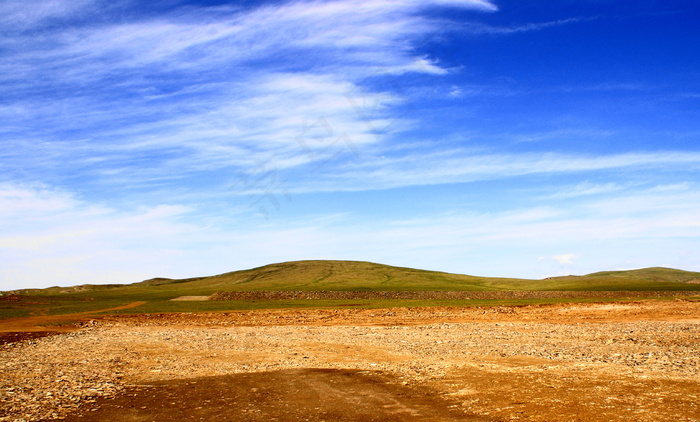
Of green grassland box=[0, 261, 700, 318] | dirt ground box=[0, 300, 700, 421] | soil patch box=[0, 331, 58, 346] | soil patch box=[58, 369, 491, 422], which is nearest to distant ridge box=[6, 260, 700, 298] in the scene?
green grassland box=[0, 261, 700, 318]

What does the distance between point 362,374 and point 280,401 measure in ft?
16.7

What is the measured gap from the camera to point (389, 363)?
72.4 feet

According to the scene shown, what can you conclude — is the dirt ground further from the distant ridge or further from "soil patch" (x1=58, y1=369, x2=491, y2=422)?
the distant ridge

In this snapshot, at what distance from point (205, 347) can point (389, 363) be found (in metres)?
11.8

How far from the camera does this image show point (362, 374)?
19.5 m

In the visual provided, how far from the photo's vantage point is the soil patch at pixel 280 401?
43.9 ft

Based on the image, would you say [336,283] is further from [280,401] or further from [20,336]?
[280,401]

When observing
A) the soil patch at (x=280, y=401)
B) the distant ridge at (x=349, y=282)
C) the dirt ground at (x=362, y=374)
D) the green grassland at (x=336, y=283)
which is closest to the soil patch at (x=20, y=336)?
the dirt ground at (x=362, y=374)

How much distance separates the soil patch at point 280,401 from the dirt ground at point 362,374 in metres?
0.05

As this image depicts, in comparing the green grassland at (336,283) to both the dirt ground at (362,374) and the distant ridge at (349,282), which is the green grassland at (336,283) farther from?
the dirt ground at (362,374)

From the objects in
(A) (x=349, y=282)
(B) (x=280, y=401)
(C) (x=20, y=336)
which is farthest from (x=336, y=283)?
(B) (x=280, y=401)

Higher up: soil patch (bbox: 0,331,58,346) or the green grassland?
the green grassland

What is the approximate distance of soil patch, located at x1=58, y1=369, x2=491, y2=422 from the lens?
1338 cm

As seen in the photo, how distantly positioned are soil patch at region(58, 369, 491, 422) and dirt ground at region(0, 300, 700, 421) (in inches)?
2.0
